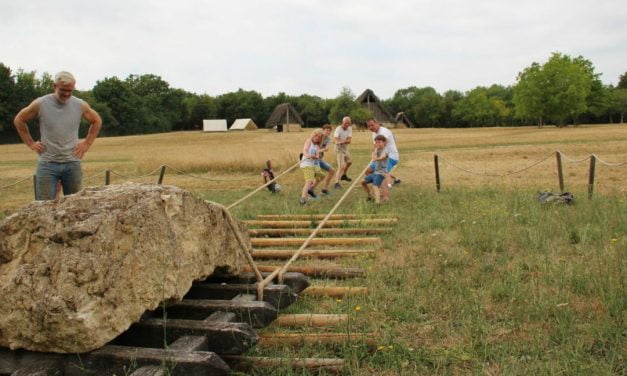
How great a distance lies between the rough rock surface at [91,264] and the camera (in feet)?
9.62

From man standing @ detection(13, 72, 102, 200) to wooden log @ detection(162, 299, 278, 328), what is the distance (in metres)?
2.79

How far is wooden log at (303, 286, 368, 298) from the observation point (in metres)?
4.66

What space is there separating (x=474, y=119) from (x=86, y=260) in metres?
88.3

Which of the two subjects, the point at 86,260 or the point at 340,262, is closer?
the point at 86,260

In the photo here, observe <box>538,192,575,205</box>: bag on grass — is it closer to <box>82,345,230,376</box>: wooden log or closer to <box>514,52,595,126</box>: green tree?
<box>82,345,230,376</box>: wooden log

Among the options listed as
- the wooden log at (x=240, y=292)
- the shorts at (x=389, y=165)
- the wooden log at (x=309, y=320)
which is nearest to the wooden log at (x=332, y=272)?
the wooden log at (x=240, y=292)

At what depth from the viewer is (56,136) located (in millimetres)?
5738

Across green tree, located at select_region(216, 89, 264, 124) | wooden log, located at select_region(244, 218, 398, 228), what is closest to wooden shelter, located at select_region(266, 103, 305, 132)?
green tree, located at select_region(216, 89, 264, 124)

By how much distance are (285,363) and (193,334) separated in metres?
0.58

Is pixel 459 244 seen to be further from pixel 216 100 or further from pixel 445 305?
pixel 216 100

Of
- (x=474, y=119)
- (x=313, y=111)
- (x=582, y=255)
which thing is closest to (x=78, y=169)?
(x=582, y=255)

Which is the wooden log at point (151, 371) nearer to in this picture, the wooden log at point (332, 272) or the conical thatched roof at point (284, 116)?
the wooden log at point (332, 272)

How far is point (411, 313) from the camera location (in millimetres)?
4141

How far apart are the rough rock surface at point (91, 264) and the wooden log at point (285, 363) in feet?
1.80
